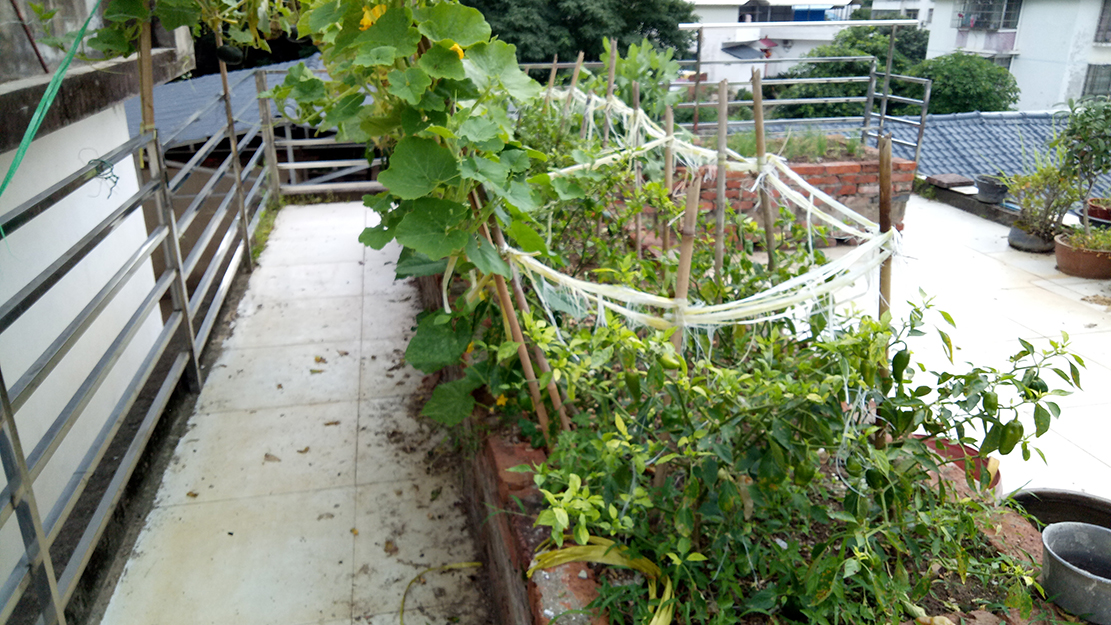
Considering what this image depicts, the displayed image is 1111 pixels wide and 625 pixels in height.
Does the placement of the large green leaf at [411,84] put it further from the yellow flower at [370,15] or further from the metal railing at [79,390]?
the metal railing at [79,390]

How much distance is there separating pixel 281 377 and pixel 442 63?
1.99 metres

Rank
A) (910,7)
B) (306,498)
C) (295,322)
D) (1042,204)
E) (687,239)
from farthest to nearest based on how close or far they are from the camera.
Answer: (910,7), (1042,204), (295,322), (306,498), (687,239)

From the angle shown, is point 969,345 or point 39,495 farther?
point 969,345

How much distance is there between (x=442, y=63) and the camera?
143 cm

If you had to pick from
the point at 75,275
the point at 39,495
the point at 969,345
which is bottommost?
the point at 969,345

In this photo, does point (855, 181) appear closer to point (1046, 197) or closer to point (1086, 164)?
point (1046, 197)

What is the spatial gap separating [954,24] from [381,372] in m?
23.1

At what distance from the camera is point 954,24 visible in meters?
21.2

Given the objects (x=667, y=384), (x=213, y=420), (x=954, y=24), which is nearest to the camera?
(x=667, y=384)

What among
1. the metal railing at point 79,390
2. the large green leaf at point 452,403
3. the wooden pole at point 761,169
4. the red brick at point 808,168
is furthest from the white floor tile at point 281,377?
the red brick at point 808,168

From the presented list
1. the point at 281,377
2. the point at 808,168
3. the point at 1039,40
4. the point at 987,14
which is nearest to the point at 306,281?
the point at 281,377

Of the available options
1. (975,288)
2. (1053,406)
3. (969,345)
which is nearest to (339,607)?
(1053,406)

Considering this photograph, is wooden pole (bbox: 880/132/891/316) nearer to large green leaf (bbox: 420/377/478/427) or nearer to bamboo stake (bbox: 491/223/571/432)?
bamboo stake (bbox: 491/223/571/432)

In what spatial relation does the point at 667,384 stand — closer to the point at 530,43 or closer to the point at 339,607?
the point at 339,607
